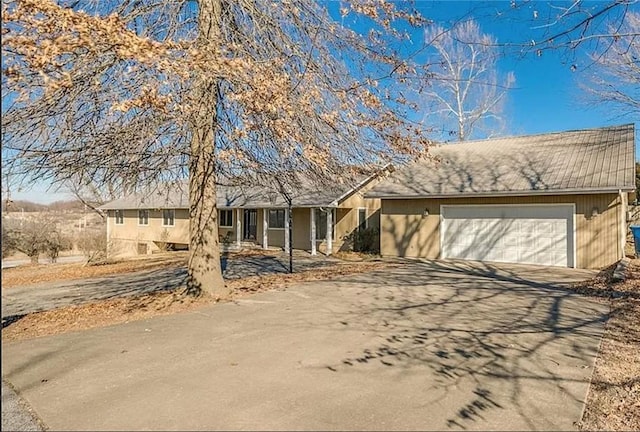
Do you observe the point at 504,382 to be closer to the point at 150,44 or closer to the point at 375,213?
the point at 150,44

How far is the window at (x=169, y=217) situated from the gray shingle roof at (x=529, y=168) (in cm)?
1536

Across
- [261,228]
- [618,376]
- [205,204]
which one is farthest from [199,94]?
[261,228]

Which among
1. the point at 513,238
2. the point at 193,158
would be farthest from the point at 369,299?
the point at 513,238

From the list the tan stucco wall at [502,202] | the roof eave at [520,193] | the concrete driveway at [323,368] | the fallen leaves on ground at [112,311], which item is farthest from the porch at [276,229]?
the concrete driveway at [323,368]

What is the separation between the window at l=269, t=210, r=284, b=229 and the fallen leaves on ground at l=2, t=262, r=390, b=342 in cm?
1231

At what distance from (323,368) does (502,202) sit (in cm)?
1268

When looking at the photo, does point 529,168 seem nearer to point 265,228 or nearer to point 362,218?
point 362,218

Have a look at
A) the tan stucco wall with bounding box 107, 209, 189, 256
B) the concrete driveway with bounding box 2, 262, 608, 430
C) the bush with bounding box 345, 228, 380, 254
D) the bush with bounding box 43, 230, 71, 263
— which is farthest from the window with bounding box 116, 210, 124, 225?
the concrete driveway with bounding box 2, 262, 608, 430

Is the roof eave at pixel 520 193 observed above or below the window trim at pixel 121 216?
above

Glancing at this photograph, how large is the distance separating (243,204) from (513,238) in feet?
43.5

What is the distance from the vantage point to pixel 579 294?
9.46 metres

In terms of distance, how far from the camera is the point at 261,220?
24844 mm

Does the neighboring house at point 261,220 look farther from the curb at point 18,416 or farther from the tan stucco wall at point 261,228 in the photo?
the curb at point 18,416

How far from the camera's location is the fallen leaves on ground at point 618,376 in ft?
12.0
